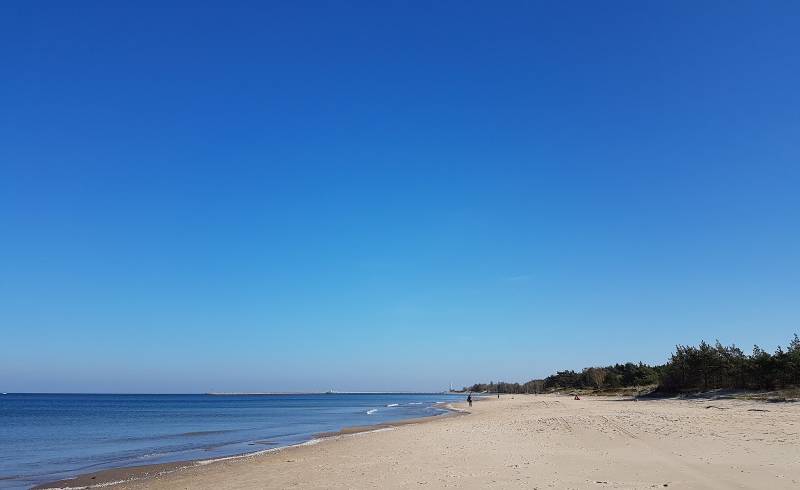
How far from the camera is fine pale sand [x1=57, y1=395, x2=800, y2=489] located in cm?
1220

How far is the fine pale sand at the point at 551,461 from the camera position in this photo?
12195 millimetres

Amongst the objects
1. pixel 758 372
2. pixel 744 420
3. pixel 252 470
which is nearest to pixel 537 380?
pixel 758 372

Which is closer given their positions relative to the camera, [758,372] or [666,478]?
[666,478]

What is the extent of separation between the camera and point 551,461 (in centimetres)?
1520

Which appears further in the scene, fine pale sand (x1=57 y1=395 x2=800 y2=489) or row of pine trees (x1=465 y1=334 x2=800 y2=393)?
row of pine trees (x1=465 y1=334 x2=800 y2=393)

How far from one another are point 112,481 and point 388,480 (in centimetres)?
984

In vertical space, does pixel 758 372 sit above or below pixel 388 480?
above

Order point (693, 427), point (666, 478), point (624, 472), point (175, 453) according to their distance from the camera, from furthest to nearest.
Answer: point (175, 453), point (693, 427), point (624, 472), point (666, 478)

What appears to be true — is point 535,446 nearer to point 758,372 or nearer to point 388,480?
point 388,480

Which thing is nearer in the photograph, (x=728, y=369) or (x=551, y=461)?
(x=551, y=461)

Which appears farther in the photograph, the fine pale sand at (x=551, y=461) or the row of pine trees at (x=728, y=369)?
the row of pine trees at (x=728, y=369)

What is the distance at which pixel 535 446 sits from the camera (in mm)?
19172

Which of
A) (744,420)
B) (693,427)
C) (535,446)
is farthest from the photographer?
(744,420)

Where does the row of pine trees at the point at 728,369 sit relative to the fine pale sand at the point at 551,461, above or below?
above
